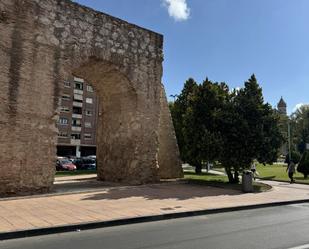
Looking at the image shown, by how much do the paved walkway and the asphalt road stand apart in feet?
2.26

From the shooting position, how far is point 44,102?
41.4 ft

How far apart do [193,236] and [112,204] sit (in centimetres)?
385

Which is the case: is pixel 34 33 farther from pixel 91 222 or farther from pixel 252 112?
pixel 252 112

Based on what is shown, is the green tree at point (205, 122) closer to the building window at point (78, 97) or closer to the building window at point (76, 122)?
the building window at point (78, 97)

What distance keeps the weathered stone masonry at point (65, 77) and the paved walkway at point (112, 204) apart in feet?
4.43

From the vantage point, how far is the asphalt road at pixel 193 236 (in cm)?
652

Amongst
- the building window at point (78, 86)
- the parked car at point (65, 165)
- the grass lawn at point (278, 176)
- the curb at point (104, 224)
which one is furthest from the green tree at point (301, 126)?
the curb at point (104, 224)

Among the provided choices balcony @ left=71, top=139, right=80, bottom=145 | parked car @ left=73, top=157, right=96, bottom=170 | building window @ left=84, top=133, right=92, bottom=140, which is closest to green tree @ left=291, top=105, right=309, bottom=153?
building window @ left=84, top=133, right=92, bottom=140

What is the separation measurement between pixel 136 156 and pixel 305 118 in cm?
7924

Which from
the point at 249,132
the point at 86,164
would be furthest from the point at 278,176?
the point at 86,164

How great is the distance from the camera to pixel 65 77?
13320mm

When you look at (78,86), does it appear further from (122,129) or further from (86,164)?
(122,129)

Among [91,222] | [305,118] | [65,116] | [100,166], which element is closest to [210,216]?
[91,222]

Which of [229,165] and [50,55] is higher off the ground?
[50,55]
